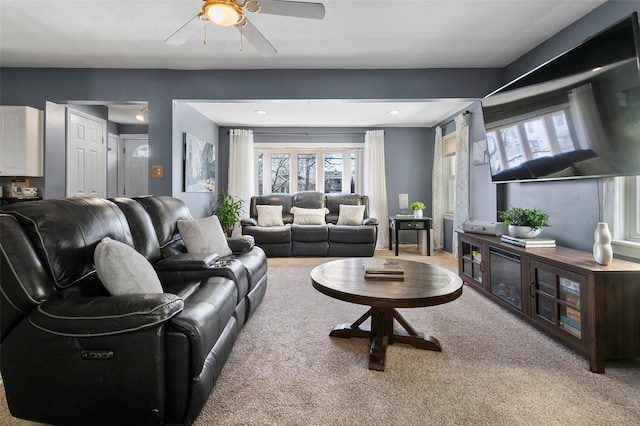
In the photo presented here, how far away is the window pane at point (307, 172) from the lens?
6688 millimetres

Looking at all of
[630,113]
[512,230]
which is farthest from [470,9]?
[512,230]

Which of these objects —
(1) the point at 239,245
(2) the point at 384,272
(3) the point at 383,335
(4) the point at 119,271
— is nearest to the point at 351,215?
(1) the point at 239,245

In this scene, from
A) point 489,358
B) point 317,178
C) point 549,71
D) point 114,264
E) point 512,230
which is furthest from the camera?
point 317,178

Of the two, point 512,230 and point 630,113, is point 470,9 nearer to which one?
point 630,113

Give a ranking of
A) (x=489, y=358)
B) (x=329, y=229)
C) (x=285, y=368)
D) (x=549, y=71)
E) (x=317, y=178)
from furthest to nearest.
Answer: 1. (x=317, y=178)
2. (x=329, y=229)
3. (x=549, y=71)
4. (x=489, y=358)
5. (x=285, y=368)

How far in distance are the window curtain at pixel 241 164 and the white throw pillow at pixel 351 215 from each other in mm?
1907

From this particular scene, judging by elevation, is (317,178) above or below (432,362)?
above

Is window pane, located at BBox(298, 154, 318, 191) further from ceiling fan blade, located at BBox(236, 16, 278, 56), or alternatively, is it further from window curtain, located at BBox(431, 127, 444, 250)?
ceiling fan blade, located at BBox(236, 16, 278, 56)

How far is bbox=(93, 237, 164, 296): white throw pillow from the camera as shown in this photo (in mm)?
1502

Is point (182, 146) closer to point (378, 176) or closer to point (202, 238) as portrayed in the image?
point (202, 238)

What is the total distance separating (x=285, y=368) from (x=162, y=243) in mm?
1432

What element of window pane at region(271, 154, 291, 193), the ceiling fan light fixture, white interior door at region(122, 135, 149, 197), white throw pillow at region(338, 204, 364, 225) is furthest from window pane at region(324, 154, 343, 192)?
the ceiling fan light fixture

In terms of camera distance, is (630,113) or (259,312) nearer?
(630,113)

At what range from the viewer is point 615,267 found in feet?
6.23
